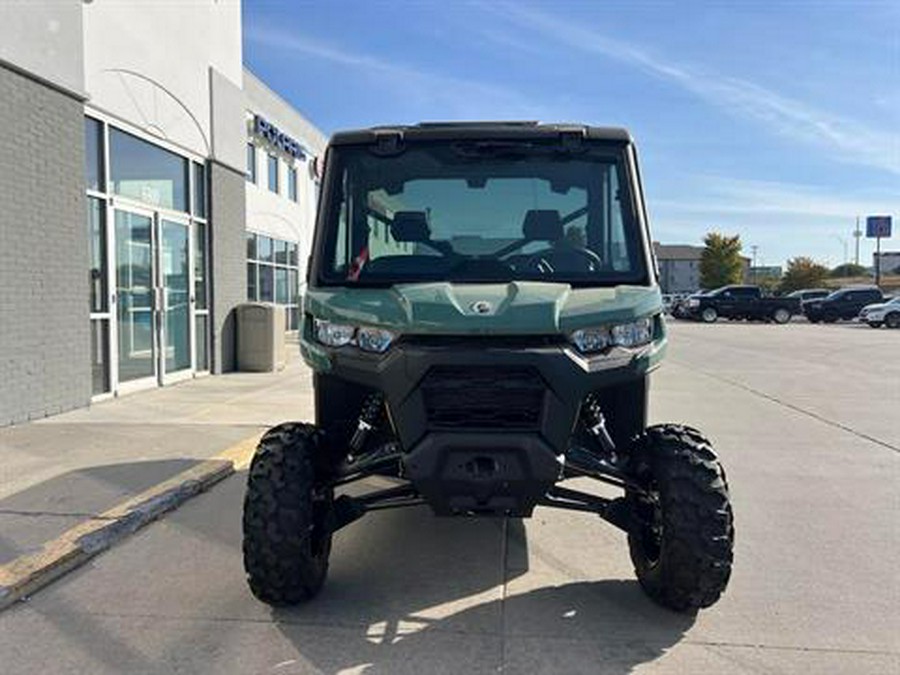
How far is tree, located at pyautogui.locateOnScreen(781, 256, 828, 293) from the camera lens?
83.1 m

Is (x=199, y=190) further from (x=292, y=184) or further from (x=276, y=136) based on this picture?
(x=292, y=184)

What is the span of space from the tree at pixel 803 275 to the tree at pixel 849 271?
15.1 meters

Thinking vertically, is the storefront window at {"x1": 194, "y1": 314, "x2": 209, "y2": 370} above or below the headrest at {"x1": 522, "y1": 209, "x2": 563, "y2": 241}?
below

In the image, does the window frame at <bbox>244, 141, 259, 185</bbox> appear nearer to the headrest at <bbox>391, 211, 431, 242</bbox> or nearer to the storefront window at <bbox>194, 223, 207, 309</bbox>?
the storefront window at <bbox>194, 223, 207, 309</bbox>

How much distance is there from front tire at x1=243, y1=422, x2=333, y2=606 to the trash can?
10.6 meters

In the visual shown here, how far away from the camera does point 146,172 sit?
1152 cm

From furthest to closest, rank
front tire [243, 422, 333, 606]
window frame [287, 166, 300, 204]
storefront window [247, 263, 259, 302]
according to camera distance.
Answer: window frame [287, 166, 300, 204] → storefront window [247, 263, 259, 302] → front tire [243, 422, 333, 606]

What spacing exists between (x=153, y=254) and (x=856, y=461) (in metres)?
9.18

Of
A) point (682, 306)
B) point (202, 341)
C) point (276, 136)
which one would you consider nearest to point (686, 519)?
point (202, 341)

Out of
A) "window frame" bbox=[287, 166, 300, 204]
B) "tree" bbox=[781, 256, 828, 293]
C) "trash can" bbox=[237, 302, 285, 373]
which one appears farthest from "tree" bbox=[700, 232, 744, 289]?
"trash can" bbox=[237, 302, 285, 373]

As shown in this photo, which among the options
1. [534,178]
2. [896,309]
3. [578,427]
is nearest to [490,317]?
[578,427]

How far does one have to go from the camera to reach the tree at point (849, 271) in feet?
333

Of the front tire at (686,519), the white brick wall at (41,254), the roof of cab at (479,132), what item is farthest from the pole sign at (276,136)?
the front tire at (686,519)

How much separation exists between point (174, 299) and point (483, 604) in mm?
9559
